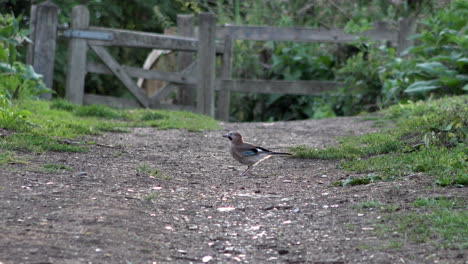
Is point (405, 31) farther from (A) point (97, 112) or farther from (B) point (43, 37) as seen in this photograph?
(B) point (43, 37)

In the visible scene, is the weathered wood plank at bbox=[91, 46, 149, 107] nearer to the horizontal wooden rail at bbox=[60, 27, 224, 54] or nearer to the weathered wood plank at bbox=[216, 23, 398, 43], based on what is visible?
the horizontal wooden rail at bbox=[60, 27, 224, 54]

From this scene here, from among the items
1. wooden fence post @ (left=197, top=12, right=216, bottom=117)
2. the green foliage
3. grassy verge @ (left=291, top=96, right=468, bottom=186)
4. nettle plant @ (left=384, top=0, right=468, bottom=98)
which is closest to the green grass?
A: grassy verge @ (left=291, top=96, right=468, bottom=186)

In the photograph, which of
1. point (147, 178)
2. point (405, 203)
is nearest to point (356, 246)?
point (405, 203)

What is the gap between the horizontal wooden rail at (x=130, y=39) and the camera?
12.1 meters

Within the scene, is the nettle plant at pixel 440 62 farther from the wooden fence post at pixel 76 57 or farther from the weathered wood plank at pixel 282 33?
the wooden fence post at pixel 76 57

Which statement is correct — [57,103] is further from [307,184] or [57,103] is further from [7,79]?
[307,184]

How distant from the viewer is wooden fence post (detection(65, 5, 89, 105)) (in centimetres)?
1209

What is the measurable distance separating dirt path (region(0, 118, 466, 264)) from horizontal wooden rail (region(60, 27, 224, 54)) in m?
5.09

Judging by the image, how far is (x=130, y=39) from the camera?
1243 centimetres

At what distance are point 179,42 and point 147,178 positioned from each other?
7096mm

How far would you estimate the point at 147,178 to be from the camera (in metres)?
6.00

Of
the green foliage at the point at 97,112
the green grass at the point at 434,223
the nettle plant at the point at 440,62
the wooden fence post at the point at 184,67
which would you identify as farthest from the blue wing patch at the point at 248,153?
the wooden fence post at the point at 184,67

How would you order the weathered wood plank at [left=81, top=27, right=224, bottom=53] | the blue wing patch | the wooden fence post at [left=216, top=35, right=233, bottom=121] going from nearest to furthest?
1. the blue wing patch
2. the weathered wood plank at [left=81, top=27, right=224, bottom=53]
3. the wooden fence post at [left=216, top=35, right=233, bottom=121]

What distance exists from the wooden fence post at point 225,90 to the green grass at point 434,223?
8.99 m
